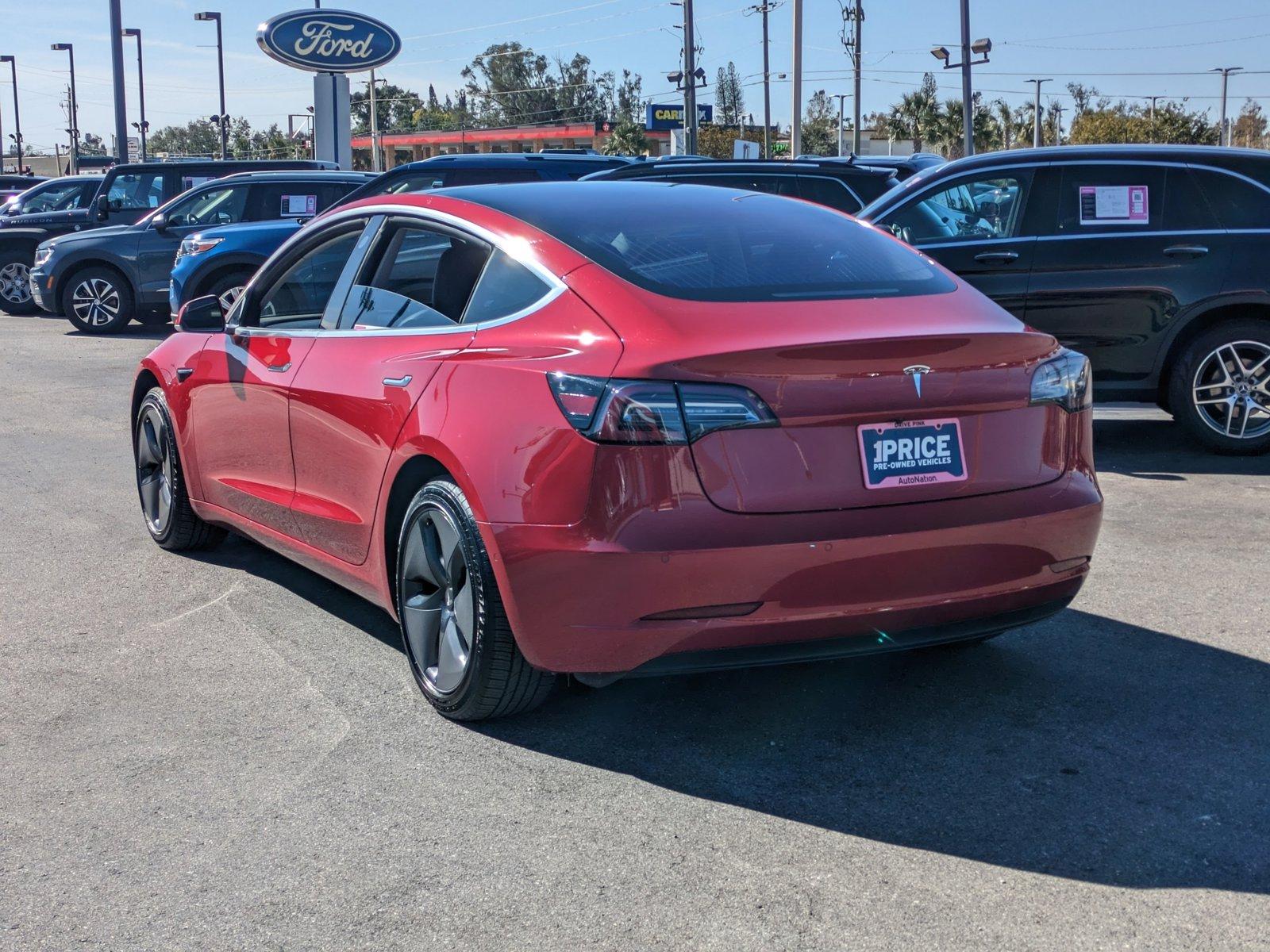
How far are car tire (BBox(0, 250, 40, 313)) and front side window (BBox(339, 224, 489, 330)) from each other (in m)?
18.2

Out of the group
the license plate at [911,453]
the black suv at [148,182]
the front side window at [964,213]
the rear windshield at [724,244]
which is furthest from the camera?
the black suv at [148,182]

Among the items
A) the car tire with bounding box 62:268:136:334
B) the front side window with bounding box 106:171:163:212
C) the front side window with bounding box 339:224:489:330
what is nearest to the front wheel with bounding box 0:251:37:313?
the front side window with bounding box 106:171:163:212

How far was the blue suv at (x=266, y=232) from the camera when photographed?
1459 cm

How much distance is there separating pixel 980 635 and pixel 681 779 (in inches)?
36.3

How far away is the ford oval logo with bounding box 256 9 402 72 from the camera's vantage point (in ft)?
111

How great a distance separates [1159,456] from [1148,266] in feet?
3.61

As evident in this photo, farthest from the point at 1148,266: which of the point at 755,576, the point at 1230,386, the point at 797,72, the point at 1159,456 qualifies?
the point at 797,72

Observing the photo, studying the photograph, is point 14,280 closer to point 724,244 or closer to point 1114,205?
point 1114,205

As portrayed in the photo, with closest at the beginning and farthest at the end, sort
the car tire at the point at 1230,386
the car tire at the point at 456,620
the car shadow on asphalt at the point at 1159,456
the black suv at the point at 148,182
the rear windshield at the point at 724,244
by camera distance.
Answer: the car tire at the point at 456,620 < the rear windshield at the point at 724,244 < the car shadow on asphalt at the point at 1159,456 < the car tire at the point at 1230,386 < the black suv at the point at 148,182

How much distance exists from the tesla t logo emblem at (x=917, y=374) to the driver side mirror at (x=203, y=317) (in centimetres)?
318

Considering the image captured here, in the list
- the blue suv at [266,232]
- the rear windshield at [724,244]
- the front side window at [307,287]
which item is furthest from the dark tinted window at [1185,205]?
the blue suv at [266,232]

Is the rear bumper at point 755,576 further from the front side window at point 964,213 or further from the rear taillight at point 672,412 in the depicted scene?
the front side window at point 964,213

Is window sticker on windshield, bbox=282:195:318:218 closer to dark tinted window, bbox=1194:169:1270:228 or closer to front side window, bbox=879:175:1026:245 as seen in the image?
front side window, bbox=879:175:1026:245

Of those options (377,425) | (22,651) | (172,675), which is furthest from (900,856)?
(22,651)
